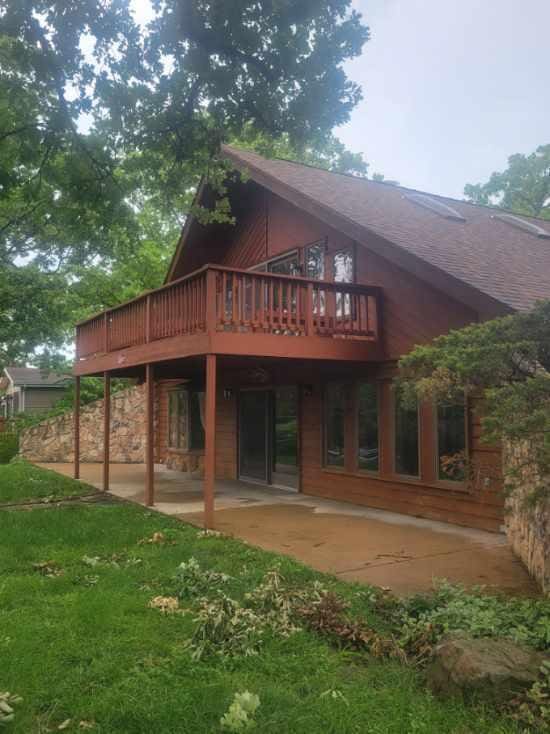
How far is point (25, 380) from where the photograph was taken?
100 feet

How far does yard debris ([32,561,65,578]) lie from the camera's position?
5.24 metres

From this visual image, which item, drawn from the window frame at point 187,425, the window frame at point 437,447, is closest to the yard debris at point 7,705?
the window frame at point 437,447

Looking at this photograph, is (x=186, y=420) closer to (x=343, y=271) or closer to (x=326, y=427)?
(x=326, y=427)

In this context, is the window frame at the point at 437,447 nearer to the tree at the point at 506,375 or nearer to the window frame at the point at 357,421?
the window frame at the point at 357,421

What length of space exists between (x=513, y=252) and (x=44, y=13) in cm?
739

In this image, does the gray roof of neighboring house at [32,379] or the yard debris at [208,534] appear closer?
the yard debris at [208,534]

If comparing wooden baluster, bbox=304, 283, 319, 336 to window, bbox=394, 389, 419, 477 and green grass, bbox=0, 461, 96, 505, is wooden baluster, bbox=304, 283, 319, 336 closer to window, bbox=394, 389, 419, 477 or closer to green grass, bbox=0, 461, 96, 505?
window, bbox=394, 389, 419, 477

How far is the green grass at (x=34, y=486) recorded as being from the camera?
990 centimetres

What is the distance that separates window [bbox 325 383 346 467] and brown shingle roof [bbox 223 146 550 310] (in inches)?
107

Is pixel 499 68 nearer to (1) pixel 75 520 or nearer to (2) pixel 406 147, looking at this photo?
(2) pixel 406 147

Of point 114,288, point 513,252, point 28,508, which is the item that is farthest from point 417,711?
point 114,288

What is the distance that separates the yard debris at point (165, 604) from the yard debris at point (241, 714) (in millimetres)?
1452

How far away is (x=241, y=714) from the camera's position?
2686 millimetres

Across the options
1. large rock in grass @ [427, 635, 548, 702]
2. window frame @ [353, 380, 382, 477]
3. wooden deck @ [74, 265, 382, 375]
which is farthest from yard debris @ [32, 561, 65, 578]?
window frame @ [353, 380, 382, 477]
